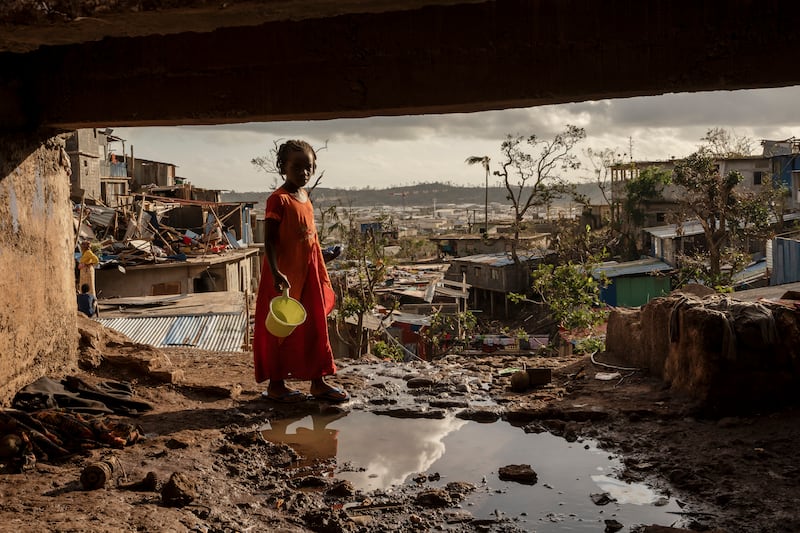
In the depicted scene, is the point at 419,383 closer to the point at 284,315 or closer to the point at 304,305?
the point at 304,305

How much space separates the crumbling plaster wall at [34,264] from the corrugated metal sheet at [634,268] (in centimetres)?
2199

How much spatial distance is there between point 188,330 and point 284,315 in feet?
17.5

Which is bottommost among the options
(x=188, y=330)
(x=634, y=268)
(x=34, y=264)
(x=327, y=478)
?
(x=634, y=268)

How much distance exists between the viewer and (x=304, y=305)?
478 cm

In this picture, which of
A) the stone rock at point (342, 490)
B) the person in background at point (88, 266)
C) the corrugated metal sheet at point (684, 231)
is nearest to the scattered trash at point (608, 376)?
the stone rock at point (342, 490)

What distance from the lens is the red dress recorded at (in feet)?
15.3

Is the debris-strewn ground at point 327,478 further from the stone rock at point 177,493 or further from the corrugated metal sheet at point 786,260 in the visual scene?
the corrugated metal sheet at point 786,260

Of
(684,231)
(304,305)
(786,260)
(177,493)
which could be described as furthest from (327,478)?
(684,231)

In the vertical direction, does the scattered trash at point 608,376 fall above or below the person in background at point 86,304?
below

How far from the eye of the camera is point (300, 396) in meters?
4.70

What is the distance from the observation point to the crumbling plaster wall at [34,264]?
160 inches

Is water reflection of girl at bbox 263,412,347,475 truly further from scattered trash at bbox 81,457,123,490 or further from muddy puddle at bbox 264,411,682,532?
scattered trash at bbox 81,457,123,490

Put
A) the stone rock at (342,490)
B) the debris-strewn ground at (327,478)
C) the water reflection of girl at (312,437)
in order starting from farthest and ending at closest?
1. the water reflection of girl at (312,437)
2. the stone rock at (342,490)
3. the debris-strewn ground at (327,478)

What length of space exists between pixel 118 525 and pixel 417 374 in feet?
→ 10.3
